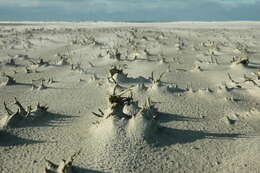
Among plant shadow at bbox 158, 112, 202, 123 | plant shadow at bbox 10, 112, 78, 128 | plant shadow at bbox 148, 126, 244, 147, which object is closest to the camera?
plant shadow at bbox 148, 126, 244, 147

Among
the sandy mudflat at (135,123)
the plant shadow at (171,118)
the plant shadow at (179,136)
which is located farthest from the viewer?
the plant shadow at (171,118)

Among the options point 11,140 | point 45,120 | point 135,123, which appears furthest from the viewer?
point 45,120

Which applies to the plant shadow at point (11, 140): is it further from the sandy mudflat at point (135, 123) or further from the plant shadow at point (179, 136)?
the plant shadow at point (179, 136)

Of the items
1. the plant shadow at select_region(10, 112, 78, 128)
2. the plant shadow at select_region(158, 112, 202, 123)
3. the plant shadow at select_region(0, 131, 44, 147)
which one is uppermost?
the plant shadow at select_region(158, 112, 202, 123)

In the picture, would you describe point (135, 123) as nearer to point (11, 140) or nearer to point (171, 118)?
point (171, 118)

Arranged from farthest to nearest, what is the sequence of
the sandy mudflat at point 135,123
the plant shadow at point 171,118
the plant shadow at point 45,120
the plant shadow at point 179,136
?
the plant shadow at point 171,118 < the plant shadow at point 45,120 < the plant shadow at point 179,136 < the sandy mudflat at point 135,123

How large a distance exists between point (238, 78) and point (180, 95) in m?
1.72

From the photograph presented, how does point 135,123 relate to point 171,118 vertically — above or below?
above

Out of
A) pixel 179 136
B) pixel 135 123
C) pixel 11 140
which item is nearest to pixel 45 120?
pixel 11 140

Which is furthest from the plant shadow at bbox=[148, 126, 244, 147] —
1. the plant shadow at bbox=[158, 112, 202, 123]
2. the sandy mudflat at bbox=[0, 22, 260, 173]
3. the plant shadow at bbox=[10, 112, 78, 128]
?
the plant shadow at bbox=[10, 112, 78, 128]

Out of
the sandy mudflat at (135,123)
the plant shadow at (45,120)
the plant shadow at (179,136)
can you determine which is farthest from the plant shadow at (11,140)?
the plant shadow at (179,136)

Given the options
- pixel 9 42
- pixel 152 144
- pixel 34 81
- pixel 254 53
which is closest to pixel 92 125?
pixel 152 144

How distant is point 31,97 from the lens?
556 centimetres

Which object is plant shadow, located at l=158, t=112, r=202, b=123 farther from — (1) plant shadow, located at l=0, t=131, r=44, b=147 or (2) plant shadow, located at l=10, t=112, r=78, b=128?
(1) plant shadow, located at l=0, t=131, r=44, b=147
